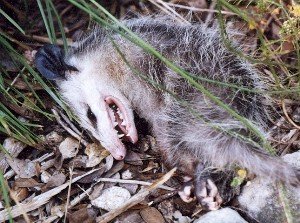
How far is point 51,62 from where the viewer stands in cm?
250

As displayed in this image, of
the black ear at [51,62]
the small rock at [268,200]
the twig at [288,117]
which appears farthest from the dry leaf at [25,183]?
the twig at [288,117]

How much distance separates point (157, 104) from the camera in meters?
2.45

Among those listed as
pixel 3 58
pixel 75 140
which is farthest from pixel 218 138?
pixel 3 58

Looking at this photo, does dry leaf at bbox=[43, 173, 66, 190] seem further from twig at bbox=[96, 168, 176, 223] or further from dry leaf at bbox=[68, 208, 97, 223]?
twig at bbox=[96, 168, 176, 223]

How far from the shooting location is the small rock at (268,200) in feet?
6.48

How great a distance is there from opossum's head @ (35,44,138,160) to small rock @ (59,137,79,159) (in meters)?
0.11

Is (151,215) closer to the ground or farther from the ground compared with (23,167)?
closer to the ground

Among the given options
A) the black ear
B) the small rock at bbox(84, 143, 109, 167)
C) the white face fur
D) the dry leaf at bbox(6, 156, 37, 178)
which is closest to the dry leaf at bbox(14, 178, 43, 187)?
the dry leaf at bbox(6, 156, 37, 178)

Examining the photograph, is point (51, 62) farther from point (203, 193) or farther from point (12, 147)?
point (203, 193)

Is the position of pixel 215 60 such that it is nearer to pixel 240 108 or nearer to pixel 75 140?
pixel 240 108

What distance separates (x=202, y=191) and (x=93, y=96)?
2.48 ft

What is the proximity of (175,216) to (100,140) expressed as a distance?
0.52 metres

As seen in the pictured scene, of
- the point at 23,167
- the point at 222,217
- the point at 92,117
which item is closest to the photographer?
the point at 222,217

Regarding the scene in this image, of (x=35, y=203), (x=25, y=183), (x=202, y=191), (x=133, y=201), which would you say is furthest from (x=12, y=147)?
(x=202, y=191)
